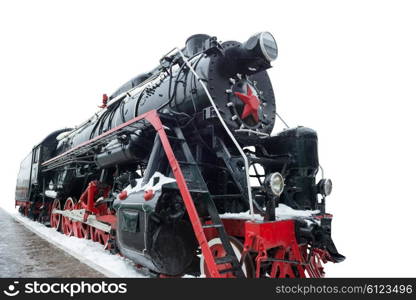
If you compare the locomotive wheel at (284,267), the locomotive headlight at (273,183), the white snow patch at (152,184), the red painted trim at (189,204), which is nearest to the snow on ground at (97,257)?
the white snow patch at (152,184)

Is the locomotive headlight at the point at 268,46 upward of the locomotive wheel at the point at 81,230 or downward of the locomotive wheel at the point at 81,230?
upward

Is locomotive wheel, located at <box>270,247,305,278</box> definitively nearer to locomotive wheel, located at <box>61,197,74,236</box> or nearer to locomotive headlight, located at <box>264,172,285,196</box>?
locomotive headlight, located at <box>264,172,285,196</box>

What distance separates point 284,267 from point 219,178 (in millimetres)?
1590

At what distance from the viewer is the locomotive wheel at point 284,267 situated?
3414mm

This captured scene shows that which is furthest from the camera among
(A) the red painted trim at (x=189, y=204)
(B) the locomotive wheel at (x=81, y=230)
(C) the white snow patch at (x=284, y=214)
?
(B) the locomotive wheel at (x=81, y=230)

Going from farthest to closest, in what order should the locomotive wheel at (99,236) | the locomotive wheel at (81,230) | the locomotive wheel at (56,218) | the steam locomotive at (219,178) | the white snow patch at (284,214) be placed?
the locomotive wheel at (56,218) < the locomotive wheel at (81,230) < the locomotive wheel at (99,236) < the white snow patch at (284,214) < the steam locomotive at (219,178)

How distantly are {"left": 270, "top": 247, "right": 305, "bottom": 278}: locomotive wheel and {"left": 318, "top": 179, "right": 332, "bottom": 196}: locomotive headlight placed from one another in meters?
1.24

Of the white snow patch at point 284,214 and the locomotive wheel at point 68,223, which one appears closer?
the white snow patch at point 284,214

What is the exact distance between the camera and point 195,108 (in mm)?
4273

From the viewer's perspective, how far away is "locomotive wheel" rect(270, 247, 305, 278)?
3414 mm

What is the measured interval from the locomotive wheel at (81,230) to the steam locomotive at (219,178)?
1.86 meters

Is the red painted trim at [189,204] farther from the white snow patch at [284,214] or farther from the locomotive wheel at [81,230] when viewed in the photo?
the locomotive wheel at [81,230]

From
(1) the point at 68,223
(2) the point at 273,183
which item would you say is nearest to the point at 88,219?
(1) the point at 68,223

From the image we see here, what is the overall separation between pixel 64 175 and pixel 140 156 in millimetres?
4353
